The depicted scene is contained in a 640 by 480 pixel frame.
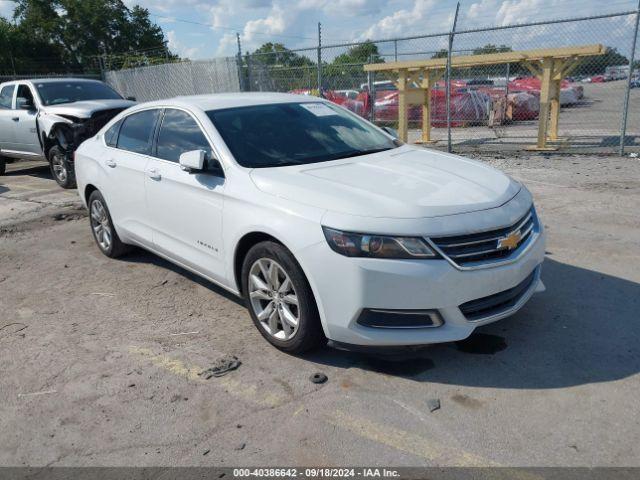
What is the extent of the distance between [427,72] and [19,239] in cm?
917

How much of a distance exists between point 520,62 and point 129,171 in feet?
28.5

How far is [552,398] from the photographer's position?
9.82 feet

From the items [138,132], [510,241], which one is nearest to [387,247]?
[510,241]

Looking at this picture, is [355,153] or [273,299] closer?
[273,299]

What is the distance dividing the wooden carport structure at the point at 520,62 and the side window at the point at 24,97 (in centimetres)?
690

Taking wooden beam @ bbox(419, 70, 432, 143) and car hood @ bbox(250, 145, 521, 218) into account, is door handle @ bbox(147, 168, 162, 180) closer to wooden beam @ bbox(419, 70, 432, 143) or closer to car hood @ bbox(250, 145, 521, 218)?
car hood @ bbox(250, 145, 521, 218)

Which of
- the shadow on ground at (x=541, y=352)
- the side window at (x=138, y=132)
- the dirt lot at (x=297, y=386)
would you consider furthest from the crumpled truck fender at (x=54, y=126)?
the shadow on ground at (x=541, y=352)

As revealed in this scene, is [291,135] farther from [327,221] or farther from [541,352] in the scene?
[541,352]

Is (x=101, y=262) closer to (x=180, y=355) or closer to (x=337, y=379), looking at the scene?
(x=180, y=355)

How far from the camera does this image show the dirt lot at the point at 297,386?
2.72 metres

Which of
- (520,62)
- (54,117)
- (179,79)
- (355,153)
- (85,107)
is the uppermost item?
(179,79)

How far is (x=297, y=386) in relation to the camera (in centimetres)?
326

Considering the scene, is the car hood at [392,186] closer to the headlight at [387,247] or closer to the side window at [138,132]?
the headlight at [387,247]

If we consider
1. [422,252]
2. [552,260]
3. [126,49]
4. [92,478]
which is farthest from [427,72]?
[126,49]
